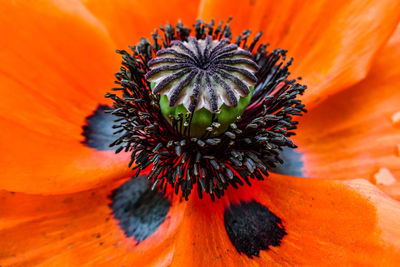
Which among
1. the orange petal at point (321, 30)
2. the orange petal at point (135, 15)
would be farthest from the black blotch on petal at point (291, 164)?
the orange petal at point (135, 15)

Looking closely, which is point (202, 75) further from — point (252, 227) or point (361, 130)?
point (361, 130)

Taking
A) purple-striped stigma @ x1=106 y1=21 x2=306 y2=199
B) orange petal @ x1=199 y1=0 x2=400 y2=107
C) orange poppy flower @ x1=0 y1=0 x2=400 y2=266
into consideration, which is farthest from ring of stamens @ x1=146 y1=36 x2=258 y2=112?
orange petal @ x1=199 y1=0 x2=400 y2=107

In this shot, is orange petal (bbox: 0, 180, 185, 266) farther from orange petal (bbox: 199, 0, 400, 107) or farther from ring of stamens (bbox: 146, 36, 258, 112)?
orange petal (bbox: 199, 0, 400, 107)

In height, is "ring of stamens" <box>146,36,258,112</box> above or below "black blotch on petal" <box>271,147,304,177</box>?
above

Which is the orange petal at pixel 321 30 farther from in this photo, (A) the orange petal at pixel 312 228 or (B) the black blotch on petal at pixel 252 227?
(B) the black blotch on petal at pixel 252 227

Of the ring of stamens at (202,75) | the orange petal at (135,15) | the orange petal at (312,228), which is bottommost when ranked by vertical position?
the orange petal at (312,228)

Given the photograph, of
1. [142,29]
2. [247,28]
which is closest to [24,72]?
[142,29]

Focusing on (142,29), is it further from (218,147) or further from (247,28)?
(218,147)

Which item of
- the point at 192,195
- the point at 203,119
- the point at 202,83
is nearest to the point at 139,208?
the point at 192,195
